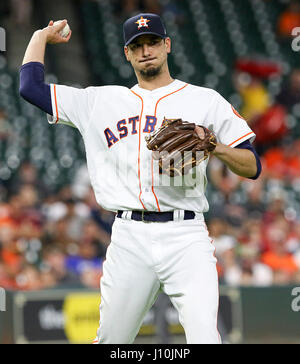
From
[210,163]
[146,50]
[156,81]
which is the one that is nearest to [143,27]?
[146,50]

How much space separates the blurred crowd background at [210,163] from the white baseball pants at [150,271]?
9.49 feet

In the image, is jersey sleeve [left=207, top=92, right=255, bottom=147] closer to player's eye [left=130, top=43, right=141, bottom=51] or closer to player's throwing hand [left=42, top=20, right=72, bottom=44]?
player's eye [left=130, top=43, right=141, bottom=51]

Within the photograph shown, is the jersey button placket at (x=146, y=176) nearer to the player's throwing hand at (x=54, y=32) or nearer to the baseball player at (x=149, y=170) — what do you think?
the baseball player at (x=149, y=170)

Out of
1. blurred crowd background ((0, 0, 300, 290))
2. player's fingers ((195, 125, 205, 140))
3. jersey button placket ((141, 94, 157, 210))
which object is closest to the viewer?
player's fingers ((195, 125, 205, 140))

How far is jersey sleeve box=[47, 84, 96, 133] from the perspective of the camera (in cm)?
302

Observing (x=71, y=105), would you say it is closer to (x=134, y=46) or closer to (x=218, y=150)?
(x=134, y=46)

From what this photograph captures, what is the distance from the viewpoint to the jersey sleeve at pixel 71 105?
302cm

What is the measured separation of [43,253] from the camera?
6.30 m

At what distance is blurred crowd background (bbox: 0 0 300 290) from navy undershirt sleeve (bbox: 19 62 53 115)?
2939 millimetres

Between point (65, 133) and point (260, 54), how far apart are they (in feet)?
11.5

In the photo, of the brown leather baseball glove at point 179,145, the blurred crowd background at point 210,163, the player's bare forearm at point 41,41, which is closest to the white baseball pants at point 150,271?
the brown leather baseball glove at point 179,145

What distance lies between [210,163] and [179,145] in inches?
216

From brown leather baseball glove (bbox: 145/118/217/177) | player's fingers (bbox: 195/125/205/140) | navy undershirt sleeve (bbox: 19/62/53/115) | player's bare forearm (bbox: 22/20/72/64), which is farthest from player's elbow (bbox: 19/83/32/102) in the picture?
player's fingers (bbox: 195/125/205/140)

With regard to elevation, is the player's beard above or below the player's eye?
below
